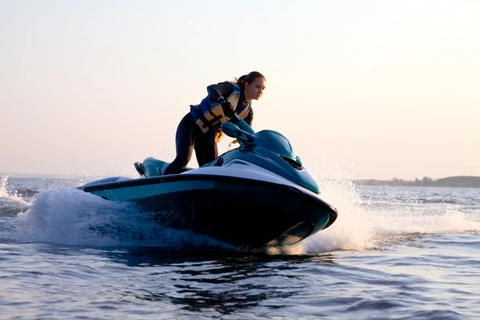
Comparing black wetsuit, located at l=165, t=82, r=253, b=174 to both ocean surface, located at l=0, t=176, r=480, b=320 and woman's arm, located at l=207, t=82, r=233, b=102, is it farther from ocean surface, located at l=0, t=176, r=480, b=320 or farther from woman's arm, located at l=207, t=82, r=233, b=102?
ocean surface, located at l=0, t=176, r=480, b=320

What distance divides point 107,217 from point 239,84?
6.17 ft

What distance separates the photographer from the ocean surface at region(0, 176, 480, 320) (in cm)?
348

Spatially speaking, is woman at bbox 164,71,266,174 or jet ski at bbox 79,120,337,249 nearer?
jet ski at bbox 79,120,337,249

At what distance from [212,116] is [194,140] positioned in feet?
1.28

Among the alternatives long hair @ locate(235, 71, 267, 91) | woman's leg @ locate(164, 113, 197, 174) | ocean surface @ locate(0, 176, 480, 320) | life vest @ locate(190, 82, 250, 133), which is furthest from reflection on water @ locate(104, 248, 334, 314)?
long hair @ locate(235, 71, 267, 91)

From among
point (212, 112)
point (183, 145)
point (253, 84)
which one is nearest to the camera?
point (253, 84)

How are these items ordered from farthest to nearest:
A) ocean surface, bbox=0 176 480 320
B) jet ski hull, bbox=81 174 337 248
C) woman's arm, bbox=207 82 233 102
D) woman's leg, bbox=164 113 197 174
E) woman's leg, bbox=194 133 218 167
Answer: woman's leg, bbox=194 133 218 167, woman's leg, bbox=164 113 197 174, woman's arm, bbox=207 82 233 102, jet ski hull, bbox=81 174 337 248, ocean surface, bbox=0 176 480 320

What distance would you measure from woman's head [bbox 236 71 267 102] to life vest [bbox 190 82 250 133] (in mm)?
73

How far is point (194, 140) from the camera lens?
6.61m

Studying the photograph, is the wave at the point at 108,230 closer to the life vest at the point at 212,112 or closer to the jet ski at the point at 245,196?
the jet ski at the point at 245,196

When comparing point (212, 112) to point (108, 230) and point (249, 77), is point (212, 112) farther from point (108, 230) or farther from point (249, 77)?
point (108, 230)

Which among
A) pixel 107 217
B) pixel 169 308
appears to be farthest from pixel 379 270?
pixel 107 217

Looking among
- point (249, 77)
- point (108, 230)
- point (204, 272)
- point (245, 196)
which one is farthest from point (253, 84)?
point (204, 272)

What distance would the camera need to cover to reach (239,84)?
6340 millimetres
